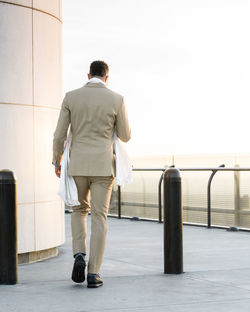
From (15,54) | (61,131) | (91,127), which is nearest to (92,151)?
(91,127)

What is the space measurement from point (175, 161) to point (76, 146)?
1015 cm

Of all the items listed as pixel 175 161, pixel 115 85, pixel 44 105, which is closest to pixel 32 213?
pixel 44 105

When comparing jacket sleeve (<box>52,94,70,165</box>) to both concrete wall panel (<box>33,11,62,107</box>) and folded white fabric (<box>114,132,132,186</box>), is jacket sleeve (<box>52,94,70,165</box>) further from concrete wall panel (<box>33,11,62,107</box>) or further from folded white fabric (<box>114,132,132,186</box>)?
concrete wall panel (<box>33,11,62,107</box>)

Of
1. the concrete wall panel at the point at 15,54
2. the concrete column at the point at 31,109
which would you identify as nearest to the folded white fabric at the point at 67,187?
the concrete column at the point at 31,109

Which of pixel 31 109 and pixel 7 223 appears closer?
pixel 7 223

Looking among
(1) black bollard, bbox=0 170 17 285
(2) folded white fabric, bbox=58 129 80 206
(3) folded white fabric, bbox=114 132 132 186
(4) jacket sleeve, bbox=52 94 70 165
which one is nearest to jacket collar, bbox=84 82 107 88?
(4) jacket sleeve, bbox=52 94 70 165

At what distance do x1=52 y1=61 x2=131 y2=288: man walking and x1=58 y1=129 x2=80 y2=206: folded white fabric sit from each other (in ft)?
0.14

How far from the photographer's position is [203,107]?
85.6 ft

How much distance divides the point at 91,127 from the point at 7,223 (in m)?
1.07

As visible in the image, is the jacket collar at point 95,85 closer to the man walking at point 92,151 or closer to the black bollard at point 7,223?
the man walking at point 92,151

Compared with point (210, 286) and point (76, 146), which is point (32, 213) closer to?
point (76, 146)

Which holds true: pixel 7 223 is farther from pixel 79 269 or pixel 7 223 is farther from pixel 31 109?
pixel 31 109

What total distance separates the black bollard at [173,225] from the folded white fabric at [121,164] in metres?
0.64

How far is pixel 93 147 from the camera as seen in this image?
605 cm
